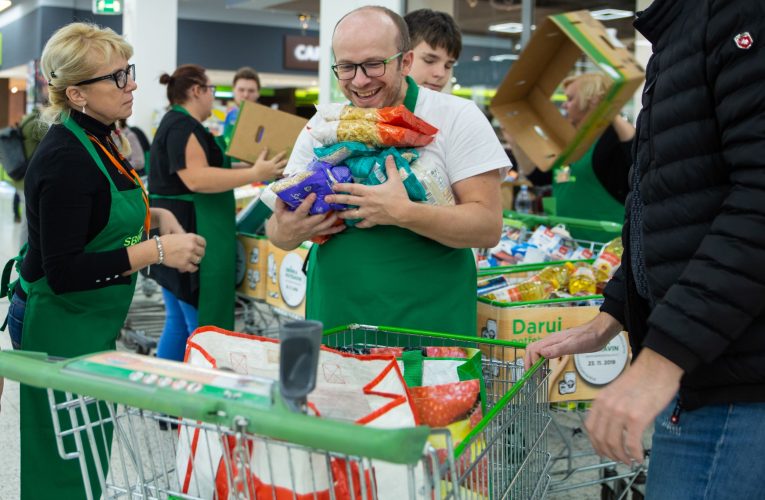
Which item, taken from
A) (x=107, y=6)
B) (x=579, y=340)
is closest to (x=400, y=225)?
(x=579, y=340)

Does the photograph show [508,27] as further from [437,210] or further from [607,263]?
[437,210]

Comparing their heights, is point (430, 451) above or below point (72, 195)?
below

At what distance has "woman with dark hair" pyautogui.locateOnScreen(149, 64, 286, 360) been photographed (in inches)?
170

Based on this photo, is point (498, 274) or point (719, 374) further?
point (498, 274)

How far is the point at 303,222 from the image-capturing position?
2.10 m

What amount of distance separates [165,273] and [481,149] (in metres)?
2.69

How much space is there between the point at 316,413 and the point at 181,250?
136 centimetres

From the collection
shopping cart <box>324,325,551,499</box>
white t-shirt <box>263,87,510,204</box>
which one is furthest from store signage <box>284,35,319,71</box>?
shopping cart <box>324,325,551,499</box>

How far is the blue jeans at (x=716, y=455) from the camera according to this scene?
1263mm

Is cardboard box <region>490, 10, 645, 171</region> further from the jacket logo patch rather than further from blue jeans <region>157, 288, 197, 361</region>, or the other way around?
the jacket logo patch

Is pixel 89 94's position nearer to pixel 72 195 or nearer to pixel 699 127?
pixel 72 195

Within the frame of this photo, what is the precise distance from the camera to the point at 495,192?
220 cm

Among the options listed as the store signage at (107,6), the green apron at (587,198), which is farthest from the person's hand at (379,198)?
→ the store signage at (107,6)

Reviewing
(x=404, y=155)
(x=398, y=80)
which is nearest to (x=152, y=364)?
(x=404, y=155)
